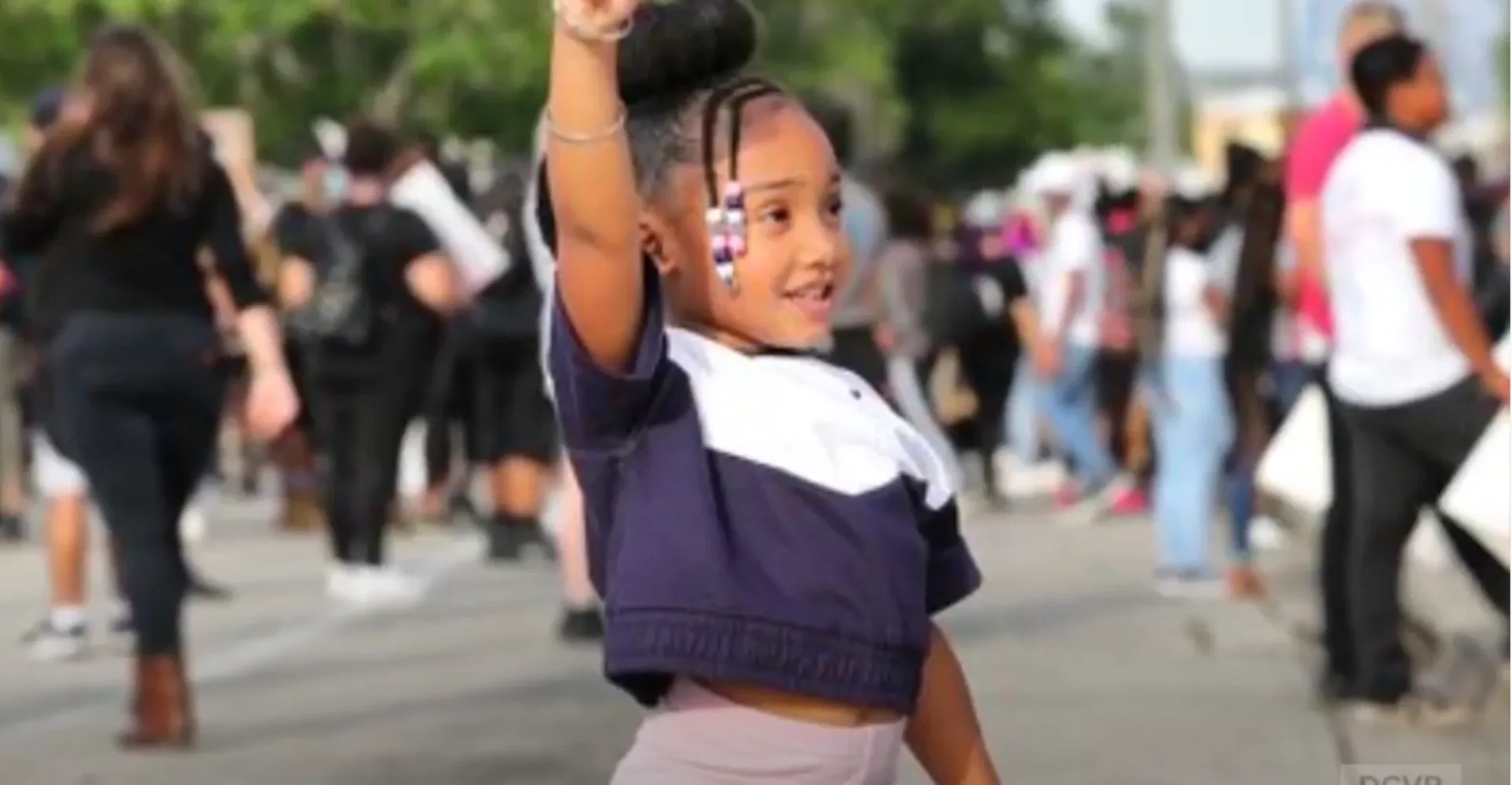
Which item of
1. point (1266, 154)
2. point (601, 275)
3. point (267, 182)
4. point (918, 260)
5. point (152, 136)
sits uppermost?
point (601, 275)

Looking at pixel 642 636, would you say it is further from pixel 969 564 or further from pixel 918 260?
pixel 918 260

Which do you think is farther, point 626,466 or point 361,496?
point 361,496

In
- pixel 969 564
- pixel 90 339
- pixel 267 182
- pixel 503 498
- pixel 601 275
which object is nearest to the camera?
pixel 601 275

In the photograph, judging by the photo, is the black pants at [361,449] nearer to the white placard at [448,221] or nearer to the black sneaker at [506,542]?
the white placard at [448,221]

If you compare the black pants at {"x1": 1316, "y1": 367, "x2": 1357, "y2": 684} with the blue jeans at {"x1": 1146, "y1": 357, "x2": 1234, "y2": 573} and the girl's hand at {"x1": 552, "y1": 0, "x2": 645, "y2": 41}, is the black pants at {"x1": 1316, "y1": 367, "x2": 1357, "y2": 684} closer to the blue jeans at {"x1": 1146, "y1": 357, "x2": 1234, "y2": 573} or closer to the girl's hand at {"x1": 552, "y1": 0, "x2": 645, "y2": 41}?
the blue jeans at {"x1": 1146, "y1": 357, "x2": 1234, "y2": 573}

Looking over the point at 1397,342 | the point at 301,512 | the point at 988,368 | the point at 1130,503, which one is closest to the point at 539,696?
the point at 1397,342

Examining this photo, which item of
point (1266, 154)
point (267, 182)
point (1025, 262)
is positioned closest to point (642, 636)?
point (1266, 154)

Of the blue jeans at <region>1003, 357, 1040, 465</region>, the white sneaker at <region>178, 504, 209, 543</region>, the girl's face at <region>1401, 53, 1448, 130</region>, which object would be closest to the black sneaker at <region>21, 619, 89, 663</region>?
the girl's face at <region>1401, 53, 1448, 130</region>

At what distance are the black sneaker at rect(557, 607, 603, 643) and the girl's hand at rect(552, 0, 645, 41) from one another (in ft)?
27.7

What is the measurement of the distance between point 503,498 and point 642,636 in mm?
12103

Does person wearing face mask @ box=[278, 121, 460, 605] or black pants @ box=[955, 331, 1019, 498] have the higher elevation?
person wearing face mask @ box=[278, 121, 460, 605]

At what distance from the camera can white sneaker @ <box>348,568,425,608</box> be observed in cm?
1419

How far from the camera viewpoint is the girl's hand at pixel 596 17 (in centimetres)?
349

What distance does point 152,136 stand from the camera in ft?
30.4
